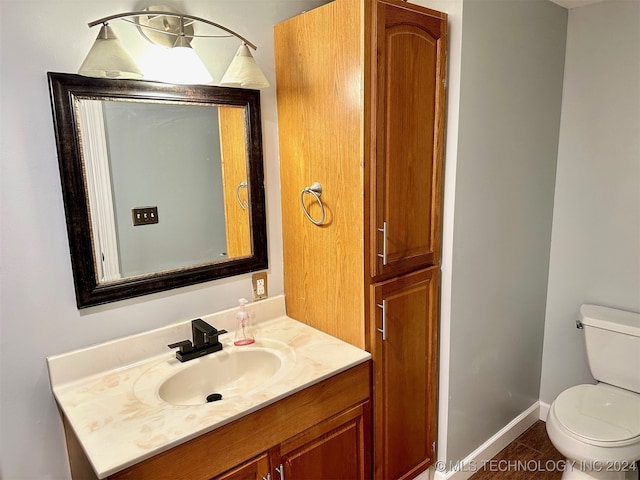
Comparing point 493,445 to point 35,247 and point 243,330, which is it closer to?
point 243,330

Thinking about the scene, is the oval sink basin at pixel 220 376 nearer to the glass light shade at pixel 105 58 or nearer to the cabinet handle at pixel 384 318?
the cabinet handle at pixel 384 318

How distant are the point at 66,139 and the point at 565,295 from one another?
2450 mm

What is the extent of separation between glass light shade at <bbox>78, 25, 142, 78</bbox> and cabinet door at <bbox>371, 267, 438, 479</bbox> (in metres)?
1.10

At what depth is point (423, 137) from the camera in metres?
1.70

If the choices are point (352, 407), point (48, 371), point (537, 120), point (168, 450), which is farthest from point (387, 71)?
point (48, 371)

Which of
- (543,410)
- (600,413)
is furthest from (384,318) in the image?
(543,410)

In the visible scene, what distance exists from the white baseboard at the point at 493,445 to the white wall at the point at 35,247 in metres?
1.56

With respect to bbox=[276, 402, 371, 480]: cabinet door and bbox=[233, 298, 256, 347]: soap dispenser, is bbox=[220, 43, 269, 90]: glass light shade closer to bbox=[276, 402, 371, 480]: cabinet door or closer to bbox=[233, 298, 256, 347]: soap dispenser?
bbox=[233, 298, 256, 347]: soap dispenser

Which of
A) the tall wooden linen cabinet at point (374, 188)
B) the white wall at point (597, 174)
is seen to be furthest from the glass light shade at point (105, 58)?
the white wall at point (597, 174)

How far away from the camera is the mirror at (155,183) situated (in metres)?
1.41

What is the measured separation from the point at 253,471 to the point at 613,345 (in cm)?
177

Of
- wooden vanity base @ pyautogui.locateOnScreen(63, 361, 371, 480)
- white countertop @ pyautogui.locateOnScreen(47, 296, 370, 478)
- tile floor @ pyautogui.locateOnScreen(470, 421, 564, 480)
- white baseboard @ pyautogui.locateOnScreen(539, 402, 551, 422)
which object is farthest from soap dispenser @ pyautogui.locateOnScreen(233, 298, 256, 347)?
white baseboard @ pyautogui.locateOnScreen(539, 402, 551, 422)

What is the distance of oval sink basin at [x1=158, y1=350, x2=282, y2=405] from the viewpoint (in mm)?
1545

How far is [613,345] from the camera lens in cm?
210
